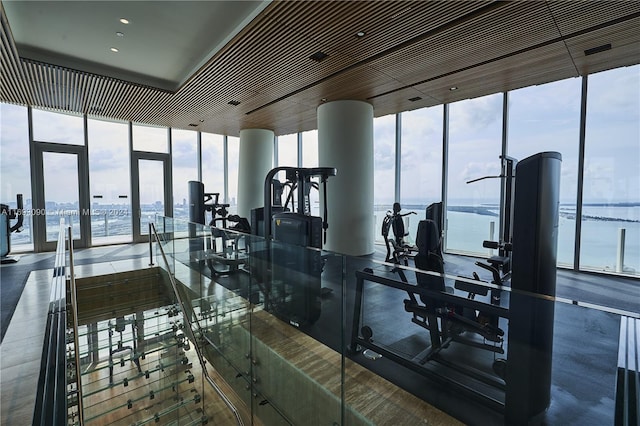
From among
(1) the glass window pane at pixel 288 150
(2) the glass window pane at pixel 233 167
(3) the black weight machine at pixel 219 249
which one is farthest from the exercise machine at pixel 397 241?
(2) the glass window pane at pixel 233 167

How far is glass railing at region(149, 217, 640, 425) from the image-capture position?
1903 mm

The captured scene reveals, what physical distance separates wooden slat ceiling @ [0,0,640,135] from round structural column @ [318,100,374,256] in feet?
1.24

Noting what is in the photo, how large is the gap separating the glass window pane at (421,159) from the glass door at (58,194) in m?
7.79

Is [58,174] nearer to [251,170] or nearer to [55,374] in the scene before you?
[251,170]

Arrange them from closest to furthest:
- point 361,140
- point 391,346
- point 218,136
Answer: point 391,346
point 361,140
point 218,136

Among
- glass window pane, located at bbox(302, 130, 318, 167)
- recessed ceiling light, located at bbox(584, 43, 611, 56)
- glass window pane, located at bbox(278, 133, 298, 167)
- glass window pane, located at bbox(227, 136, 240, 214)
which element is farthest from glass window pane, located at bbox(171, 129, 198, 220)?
recessed ceiling light, located at bbox(584, 43, 611, 56)

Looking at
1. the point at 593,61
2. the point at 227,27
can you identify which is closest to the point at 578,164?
the point at 593,61

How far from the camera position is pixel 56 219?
7.34 m

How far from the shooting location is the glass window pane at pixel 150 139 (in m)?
8.38

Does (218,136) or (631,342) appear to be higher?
(218,136)

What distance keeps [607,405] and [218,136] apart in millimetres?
10017

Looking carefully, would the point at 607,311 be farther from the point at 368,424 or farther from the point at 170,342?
the point at 170,342

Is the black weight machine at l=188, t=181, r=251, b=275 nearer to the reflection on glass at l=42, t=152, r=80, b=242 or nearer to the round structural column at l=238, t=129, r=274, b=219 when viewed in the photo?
the round structural column at l=238, t=129, r=274, b=219

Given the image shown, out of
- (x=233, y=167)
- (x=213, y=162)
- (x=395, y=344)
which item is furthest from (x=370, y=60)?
(x=213, y=162)
